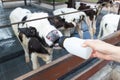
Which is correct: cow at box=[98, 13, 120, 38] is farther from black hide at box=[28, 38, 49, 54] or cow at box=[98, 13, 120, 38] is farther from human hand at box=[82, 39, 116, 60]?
human hand at box=[82, 39, 116, 60]

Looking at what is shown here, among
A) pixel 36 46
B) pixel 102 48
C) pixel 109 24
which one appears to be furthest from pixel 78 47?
pixel 109 24

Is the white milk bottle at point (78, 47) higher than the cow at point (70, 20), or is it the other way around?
the white milk bottle at point (78, 47)

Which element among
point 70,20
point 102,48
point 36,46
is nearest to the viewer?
point 102,48

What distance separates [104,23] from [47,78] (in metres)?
2.39

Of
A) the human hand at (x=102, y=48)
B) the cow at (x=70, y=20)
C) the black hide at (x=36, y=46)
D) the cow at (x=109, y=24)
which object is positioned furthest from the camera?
the cow at (x=109, y=24)

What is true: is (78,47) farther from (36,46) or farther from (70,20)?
(70,20)

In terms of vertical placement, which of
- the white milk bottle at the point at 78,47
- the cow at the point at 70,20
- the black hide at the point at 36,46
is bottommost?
the black hide at the point at 36,46

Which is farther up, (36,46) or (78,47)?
(78,47)

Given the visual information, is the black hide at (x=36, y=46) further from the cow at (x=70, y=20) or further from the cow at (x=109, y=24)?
the cow at (x=109, y=24)

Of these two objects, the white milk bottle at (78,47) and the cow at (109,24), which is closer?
the white milk bottle at (78,47)

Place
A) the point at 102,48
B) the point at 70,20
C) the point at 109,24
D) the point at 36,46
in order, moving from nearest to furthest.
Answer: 1. the point at 102,48
2. the point at 36,46
3. the point at 70,20
4. the point at 109,24

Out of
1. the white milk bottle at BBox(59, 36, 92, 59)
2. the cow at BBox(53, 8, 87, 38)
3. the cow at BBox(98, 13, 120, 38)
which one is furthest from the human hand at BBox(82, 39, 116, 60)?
the cow at BBox(98, 13, 120, 38)

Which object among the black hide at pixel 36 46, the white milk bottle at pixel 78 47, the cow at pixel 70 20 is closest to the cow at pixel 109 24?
the cow at pixel 70 20

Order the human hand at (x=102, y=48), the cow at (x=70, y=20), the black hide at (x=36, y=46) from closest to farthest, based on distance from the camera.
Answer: the human hand at (x=102, y=48) → the black hide at (x=36, y=46) → the cow at (x=70, y=20)
